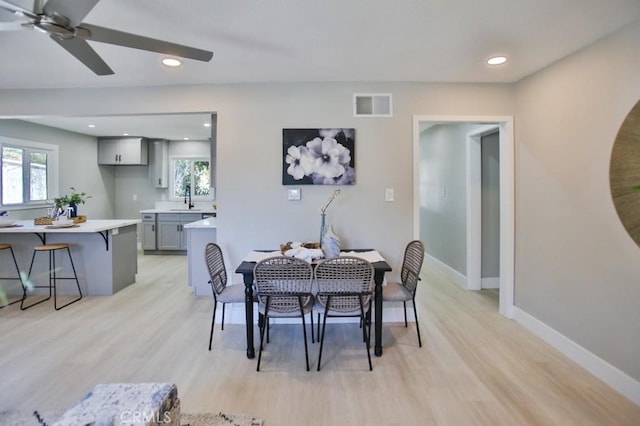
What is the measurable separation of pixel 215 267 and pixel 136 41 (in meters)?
1.73

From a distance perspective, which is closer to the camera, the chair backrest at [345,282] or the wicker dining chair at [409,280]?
the chair backrest at [345,282]

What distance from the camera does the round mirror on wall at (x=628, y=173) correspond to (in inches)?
78.7

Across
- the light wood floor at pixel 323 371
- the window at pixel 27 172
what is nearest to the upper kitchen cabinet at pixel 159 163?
the window at pixel 27 172

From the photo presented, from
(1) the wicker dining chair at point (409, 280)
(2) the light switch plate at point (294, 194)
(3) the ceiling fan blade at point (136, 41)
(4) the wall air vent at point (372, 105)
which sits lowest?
(1) the wicker dining chair at point (409, 280)

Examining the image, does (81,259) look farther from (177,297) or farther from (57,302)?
(177,297)

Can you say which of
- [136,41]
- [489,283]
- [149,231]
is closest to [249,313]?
[136,41]

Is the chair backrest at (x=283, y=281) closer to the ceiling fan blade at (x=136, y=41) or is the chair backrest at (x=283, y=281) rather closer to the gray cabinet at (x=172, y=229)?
the ceiling fan blade at (x=136, y=41)

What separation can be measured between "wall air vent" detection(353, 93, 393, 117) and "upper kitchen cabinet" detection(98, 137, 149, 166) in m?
5.09

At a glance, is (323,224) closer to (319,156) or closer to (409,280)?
(319,156)

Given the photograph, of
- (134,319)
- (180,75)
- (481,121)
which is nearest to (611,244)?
(481,121)

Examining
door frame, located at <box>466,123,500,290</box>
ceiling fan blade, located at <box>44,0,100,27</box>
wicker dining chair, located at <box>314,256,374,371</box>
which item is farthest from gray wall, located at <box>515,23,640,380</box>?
ceiling fan blade, located at <box>44,0,100,27</box>

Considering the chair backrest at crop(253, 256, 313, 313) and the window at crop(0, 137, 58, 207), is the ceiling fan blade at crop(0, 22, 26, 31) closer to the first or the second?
the chair backrest at crop(253, 256, 313, 313)

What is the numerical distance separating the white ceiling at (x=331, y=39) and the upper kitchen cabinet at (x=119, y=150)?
3.27 metres

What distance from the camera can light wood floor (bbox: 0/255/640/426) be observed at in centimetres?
194
